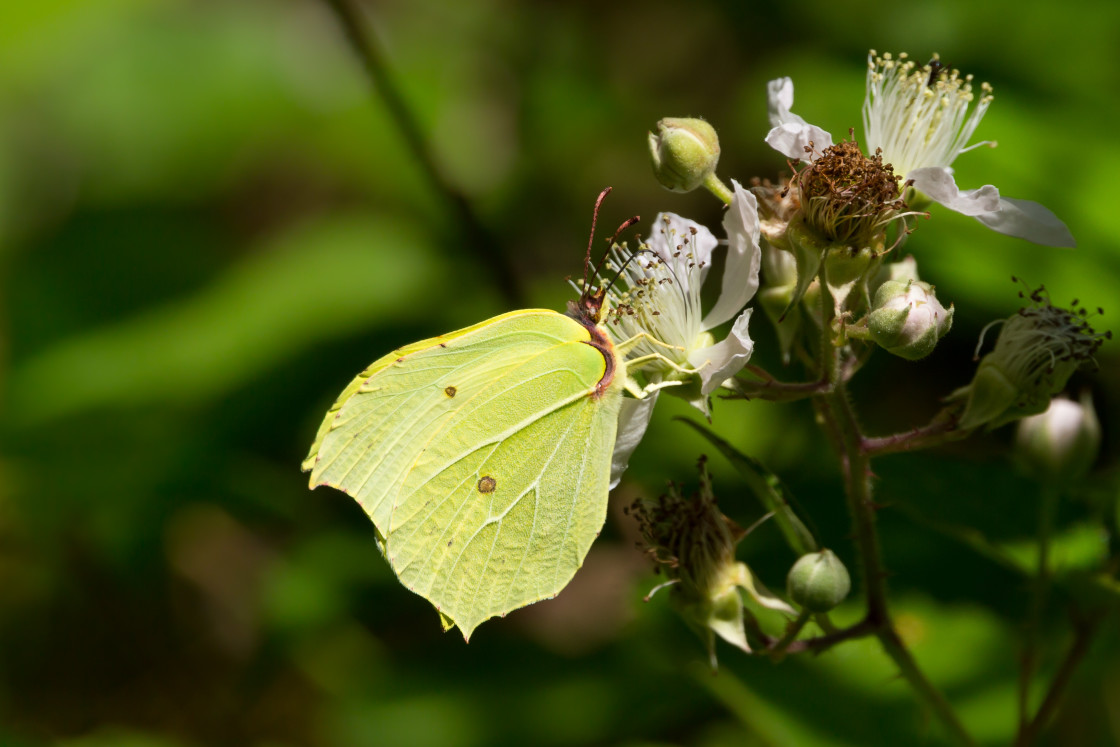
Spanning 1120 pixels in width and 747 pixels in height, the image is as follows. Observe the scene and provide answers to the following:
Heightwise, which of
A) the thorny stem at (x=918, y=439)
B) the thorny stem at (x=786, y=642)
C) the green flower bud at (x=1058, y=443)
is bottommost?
the green flower bud at (x=1058, y=443)

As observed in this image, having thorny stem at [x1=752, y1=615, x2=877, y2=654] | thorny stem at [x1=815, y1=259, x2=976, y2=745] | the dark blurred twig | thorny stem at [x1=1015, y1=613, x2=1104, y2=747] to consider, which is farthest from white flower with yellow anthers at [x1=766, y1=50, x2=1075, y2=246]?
the dark blurred twig

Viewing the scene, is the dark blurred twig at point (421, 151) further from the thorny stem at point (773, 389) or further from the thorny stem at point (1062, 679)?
the thorny stem at point (1062, 679)

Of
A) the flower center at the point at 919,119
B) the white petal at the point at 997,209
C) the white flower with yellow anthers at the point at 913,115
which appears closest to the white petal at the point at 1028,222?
the white petal at the point at 997,209

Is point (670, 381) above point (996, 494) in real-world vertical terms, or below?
above

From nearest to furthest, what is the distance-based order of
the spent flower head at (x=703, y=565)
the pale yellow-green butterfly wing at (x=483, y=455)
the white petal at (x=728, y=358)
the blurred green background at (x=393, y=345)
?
the white petal at (x=728, y=358) → the spent flower head at (x=703, y=565) → the pale yellow-green butterfly wing at (x=483, y=455) → the blurred green background at (x=393, y=345)

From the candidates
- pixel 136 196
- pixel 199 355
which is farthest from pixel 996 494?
pixel 136 196

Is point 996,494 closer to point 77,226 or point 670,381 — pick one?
point 670,381

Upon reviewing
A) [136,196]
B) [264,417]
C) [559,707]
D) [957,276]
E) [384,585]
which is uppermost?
[136,196]
